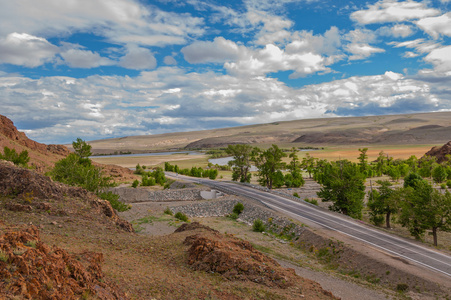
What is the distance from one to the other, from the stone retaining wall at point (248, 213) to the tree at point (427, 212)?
12609 mm

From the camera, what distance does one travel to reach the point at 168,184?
7425 cm

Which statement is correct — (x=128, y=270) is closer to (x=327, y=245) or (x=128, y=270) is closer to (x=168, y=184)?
(x=327, y=245)

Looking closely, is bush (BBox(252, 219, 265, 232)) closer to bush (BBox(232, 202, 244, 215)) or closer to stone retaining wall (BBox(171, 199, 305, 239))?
stone retaining wall (BBox(171, 199, 305, 239))

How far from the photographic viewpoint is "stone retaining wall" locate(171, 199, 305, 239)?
124 ft

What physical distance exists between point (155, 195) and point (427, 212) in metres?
45.4

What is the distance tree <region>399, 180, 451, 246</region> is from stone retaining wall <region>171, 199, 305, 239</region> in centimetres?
1261

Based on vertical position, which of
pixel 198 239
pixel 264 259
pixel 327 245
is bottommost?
pixel 327 245

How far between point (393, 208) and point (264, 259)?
103 feet

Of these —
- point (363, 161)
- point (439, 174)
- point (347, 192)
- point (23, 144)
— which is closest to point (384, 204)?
point (347, 192)

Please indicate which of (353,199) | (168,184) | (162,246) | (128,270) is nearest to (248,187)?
(168,184)

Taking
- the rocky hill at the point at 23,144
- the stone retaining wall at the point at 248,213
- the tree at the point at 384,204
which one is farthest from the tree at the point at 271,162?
the rocky hill at the point at 23,144

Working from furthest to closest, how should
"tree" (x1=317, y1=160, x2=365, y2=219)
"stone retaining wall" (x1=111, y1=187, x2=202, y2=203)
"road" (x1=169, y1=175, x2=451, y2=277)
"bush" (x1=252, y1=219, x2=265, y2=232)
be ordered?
"stone retaining wall" (x1=111, y1=187, x2=202, y2=203) → "tree" (x1=317, y1=160, x2=365, y2=219) → "bush" (x1=252, y1=219, x2=265, y2=232) → "road" (x1=169, y1=175, x2=451, y2=277)

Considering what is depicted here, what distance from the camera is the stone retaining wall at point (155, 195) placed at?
58025mm

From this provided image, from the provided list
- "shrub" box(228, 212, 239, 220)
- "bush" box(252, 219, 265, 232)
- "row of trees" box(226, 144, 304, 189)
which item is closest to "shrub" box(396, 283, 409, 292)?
"bush" box(252, 219, 265, 232)
